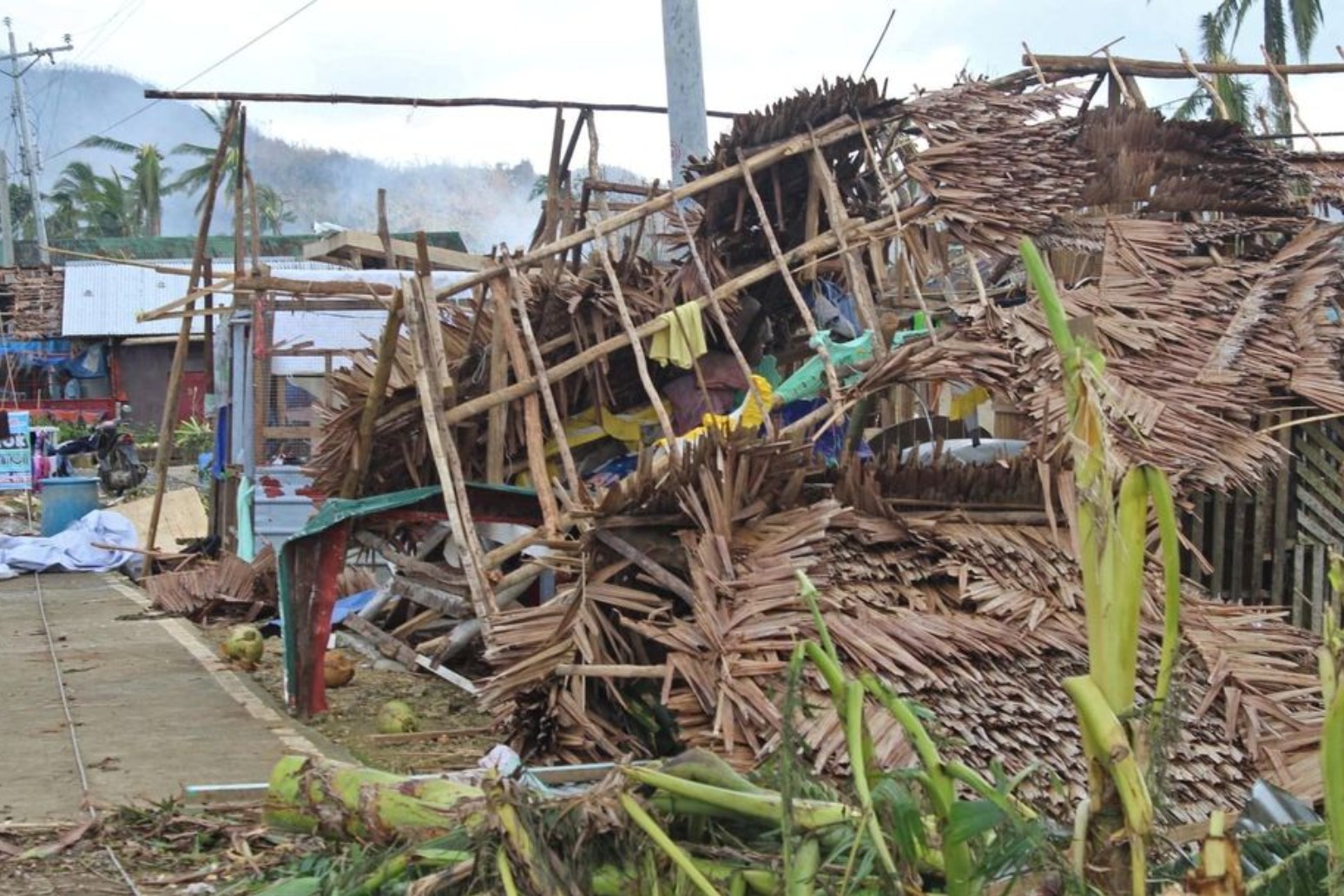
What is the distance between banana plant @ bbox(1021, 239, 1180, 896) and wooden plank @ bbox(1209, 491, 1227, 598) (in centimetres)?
671

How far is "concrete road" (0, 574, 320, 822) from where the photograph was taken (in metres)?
6.54

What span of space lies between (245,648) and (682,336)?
3.68 m

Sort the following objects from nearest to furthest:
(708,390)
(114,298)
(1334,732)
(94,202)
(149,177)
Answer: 1. (1334,732)
2. (708,390)
3. (114,298)
4. (149,177)
5. (94,202)

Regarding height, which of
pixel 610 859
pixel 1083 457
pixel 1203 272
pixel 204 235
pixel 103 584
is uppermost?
pixel 204 235

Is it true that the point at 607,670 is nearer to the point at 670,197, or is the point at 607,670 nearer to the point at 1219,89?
the point at 670,197

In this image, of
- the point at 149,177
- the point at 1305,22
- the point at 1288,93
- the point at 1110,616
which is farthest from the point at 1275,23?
the point at 149,177

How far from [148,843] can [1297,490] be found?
21.9 feet

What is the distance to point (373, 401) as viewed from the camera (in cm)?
873

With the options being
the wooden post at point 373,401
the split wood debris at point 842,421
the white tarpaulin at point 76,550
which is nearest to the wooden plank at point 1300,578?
the split wood debris at point 842,421

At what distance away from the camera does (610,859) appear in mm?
3080

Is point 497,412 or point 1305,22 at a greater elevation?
point 1305,22

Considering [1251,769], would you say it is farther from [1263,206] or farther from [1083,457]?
[1263,206]

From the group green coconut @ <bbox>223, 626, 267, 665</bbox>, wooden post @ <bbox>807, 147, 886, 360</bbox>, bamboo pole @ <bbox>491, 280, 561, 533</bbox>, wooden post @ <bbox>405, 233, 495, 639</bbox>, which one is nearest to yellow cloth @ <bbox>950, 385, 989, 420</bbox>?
wooden post @ <bbox>807, 147, 886, 360</bbox>

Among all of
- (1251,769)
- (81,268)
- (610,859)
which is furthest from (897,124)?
(81,268)
